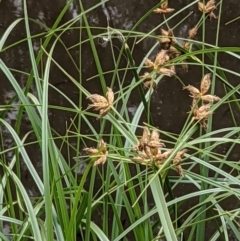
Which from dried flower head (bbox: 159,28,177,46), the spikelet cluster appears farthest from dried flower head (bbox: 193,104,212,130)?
dried flower head (bbox: 159,28,177,46)

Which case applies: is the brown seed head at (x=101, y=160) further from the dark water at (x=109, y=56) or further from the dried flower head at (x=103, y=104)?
the dark water at (x=109, y=56)

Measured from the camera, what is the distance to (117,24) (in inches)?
48.3

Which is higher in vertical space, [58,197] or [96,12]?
[96,12]

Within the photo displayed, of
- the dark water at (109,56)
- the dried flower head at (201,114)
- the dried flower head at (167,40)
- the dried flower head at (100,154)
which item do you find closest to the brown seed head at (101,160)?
the dried flower head at (100,154)

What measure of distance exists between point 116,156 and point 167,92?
2.35 feet

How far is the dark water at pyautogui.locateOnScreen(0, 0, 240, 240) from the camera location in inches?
47.7

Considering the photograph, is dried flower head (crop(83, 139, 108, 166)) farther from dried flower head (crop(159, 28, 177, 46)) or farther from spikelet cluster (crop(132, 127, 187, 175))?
dried flower head (crop(159, 28, 177, 46))

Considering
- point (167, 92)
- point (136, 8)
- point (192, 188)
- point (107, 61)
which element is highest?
point (136, 8)

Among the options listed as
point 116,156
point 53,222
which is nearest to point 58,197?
point 53,222

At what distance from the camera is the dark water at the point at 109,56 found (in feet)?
3.97

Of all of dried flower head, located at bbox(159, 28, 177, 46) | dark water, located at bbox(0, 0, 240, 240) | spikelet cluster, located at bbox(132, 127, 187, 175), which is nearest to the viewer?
spikelet cluster, located at bbox(132, 127, 187, 175)

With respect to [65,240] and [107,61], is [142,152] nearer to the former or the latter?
[65,240]

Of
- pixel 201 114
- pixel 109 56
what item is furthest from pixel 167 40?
pixel 109 56

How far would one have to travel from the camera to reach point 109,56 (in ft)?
4.01
